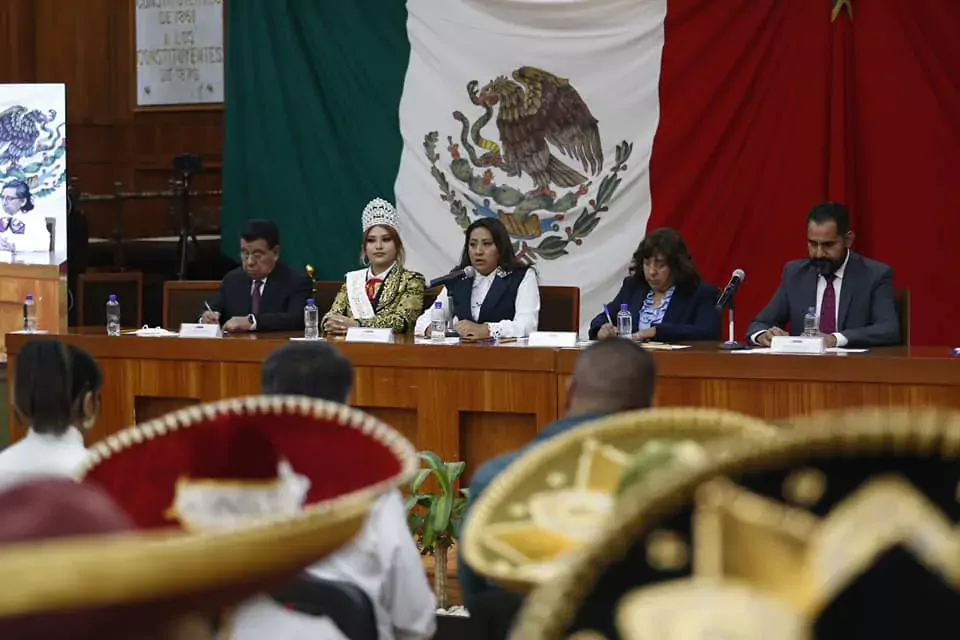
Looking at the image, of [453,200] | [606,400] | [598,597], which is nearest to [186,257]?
[453,200]

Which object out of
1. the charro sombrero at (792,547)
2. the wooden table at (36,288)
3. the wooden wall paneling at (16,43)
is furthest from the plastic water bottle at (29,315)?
the charro sombrero at (792,547)

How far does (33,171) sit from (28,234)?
286mm

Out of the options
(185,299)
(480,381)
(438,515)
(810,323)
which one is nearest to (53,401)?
(438,515)

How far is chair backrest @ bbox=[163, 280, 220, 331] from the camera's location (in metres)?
5.11

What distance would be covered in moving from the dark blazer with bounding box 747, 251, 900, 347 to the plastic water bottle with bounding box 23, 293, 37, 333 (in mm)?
2478

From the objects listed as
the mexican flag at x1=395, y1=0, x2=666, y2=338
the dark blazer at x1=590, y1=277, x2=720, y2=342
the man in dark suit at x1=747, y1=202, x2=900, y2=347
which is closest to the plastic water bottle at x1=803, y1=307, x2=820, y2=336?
the man in dark suit at x1=747, y1=202, x2=900, y2=347

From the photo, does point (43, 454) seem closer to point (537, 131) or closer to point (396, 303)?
point (396, 303)

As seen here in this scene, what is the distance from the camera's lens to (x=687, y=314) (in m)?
4.54

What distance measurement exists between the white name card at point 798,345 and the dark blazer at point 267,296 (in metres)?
1.81

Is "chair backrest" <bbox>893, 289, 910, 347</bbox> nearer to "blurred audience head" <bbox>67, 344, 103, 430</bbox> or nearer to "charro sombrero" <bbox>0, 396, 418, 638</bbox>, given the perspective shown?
"blurred audience head" <bbox>67, 344, 103, 430</bbox>

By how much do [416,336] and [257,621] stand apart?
333 centimetres

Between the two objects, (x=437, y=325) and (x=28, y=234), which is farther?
(x=28, y=234)

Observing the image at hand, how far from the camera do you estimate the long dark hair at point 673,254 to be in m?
4.51

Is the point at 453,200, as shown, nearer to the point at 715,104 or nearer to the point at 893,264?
the point at 715,104
